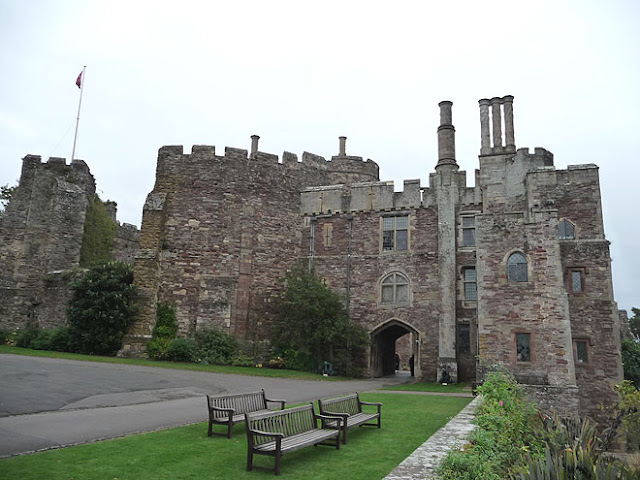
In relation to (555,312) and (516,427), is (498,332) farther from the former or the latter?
(516,427)

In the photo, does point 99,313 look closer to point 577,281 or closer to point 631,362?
point 577,281

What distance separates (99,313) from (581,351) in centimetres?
2093

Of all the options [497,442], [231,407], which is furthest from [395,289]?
[497,442]

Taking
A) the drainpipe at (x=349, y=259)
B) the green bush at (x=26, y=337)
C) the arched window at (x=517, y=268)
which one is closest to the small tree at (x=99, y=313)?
the green bush at (x=26, y=337)

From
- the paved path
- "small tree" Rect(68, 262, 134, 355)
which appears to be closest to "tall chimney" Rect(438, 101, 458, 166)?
Answer: the paved path

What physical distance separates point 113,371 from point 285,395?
20.7 feet

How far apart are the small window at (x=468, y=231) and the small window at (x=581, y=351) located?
6.15m

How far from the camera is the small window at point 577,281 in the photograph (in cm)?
2067

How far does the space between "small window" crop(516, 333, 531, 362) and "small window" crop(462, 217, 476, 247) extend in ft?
19.2

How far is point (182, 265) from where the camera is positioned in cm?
2445

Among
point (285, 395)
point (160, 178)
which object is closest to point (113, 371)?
point (285, 395)

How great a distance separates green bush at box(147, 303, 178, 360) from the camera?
22312 mm

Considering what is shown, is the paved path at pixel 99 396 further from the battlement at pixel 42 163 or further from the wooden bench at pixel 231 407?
the battlement at pixel 42 163

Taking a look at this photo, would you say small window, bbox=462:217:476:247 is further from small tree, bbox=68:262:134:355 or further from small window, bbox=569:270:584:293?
small tree, bbox=68:262:134:355
